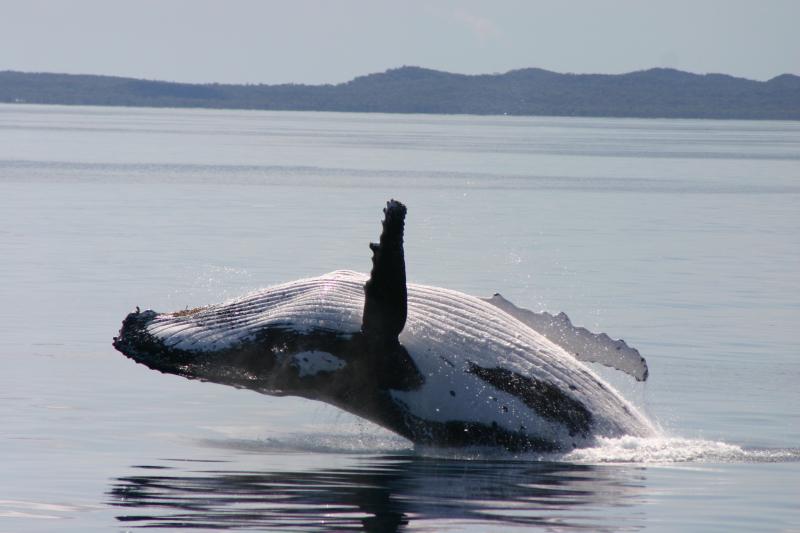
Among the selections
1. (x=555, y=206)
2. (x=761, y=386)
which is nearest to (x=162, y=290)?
(x=761, y=386)

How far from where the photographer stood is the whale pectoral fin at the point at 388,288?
10.9m

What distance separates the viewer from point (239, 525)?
9.38m

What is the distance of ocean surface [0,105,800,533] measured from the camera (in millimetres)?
10164

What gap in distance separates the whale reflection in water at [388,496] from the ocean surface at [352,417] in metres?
0.03

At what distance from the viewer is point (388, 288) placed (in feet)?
35.8

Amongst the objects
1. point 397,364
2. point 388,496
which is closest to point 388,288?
point 397,364

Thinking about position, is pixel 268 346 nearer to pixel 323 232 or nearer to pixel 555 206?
pixel 323 232

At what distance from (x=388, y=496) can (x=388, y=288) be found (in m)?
1.44

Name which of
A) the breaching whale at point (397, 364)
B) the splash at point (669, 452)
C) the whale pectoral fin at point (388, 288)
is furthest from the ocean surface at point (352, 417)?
the whale pectoral fin at point (388, 288)

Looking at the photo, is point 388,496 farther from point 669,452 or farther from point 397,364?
point 669,452

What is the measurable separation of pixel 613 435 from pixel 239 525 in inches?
135

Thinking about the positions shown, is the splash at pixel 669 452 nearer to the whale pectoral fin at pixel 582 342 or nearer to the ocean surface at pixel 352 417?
the ocean surface at pixel 352 417

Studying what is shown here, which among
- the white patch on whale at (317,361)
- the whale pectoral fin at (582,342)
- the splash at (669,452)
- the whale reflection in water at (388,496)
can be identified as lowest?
the whale reflection in water at (388,496)

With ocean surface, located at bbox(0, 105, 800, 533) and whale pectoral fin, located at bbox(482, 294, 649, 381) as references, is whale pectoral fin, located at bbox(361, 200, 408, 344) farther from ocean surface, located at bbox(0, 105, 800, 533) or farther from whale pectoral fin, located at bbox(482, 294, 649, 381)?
whale pectoral fin, located at bbox(482, 294, 649, 381)
